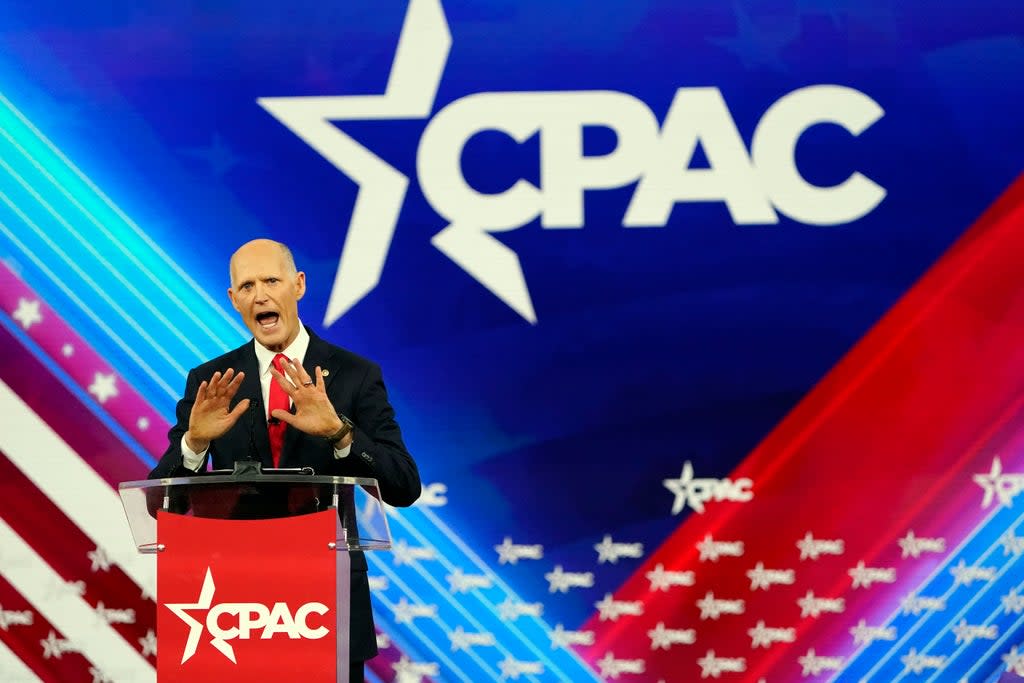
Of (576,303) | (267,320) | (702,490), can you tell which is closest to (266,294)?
(267,320)

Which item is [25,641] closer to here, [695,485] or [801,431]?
[695,485]

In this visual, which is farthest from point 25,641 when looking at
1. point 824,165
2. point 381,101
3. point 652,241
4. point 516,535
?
point 824,165

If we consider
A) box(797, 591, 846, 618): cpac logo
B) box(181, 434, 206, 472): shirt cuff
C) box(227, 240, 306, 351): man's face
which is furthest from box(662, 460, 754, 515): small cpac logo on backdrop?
box(181, 434, 206, 472): shirt cuff

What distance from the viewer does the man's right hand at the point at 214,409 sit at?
2.34 meters

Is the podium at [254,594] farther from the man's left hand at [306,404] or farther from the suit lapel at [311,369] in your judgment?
the suit lapel at [311,369]

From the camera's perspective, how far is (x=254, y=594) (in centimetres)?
213

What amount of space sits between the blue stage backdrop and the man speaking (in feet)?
4.09

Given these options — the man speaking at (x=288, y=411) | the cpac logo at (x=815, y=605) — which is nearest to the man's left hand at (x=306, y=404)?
the man speaking at (x=288, y=411)

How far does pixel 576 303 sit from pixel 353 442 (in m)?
1.68

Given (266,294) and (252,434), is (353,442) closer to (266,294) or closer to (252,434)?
(252,434)

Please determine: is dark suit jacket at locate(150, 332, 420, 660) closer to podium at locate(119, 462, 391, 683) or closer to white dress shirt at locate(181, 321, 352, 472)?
white dress shirt at locate(181, 321, 352, 472)

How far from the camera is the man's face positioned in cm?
270

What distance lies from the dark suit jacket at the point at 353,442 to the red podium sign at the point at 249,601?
0.28 m

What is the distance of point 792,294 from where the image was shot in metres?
3.90
